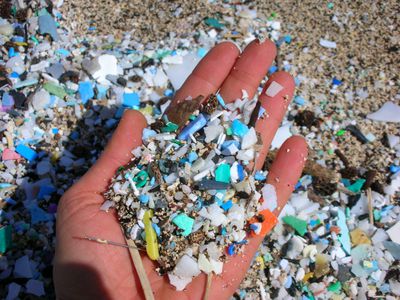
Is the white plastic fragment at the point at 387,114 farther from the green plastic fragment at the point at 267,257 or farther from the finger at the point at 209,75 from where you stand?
the green plastic fragment at the point at 267,257

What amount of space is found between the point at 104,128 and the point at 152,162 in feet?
2.62

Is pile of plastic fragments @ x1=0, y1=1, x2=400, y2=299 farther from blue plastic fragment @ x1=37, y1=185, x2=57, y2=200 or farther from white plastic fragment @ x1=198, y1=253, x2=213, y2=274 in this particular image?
white plastic fragment @ x1=198, y1=253, x2=213, y2=274

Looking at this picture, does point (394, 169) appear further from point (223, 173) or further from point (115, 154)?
point (115, 154)

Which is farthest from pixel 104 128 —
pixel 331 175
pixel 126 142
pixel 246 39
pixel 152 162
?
pixel 331 175

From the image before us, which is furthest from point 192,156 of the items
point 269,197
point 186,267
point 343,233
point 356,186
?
point 356,186

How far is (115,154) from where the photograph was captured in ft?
8.05

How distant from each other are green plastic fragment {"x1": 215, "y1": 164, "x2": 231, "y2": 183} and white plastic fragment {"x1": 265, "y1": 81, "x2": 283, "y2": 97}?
0.60 metres

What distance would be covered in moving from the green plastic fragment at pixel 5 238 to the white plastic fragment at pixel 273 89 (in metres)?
1.73

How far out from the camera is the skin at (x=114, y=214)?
2086mm

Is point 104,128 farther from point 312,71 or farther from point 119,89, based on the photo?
point 312,71

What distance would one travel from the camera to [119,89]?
10.5ft

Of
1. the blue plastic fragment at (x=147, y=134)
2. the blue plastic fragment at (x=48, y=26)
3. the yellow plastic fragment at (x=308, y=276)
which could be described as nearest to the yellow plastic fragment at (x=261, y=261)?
the yellow plastic fragment at (x=308, y=276)

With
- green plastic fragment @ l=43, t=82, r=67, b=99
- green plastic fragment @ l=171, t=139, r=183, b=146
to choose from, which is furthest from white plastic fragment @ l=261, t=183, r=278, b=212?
green plastic fragment @ l=43, t=82, r=67, b=99

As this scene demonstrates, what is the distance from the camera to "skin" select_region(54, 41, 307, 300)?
6.84 ft
